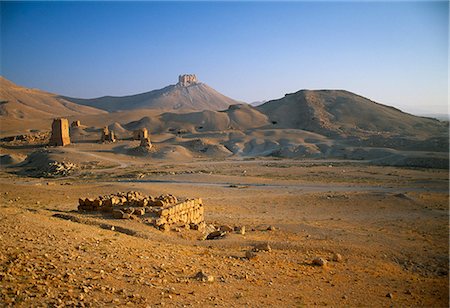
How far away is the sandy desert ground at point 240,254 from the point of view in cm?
589

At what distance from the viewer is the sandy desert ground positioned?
589cm

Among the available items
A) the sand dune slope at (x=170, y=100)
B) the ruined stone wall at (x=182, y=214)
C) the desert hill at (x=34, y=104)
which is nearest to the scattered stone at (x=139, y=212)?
the ruined stone wall at (x=182, y=214)

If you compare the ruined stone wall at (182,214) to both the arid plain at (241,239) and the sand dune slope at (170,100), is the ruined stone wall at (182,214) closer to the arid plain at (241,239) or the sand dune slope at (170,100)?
the arid plain at (241,239)

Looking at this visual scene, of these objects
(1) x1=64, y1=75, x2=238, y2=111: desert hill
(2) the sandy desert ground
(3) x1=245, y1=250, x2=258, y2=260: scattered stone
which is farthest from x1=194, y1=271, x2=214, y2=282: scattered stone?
(1) x1=64, y1=75, x2=238, y2=111: desert hill

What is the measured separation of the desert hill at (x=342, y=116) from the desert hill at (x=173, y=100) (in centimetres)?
7063

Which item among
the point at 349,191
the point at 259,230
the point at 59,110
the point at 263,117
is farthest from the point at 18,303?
the point at 59,110

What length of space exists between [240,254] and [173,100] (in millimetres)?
156318

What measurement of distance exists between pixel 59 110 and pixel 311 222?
12424 cm

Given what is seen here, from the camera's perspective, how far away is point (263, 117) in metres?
74.1

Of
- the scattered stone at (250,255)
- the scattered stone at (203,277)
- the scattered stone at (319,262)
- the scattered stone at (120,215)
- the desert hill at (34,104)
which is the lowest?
the scattered stone at (319,262)

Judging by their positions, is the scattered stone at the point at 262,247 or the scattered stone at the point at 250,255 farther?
the scattered stone at the point at 262,247

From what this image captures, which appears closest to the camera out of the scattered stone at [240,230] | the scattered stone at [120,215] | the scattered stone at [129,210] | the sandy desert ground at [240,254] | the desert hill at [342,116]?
the sandy desert ground at [240,254]

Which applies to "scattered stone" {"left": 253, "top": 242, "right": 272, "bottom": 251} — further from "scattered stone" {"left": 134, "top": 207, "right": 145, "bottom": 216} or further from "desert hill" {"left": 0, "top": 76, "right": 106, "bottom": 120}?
"desert hill" {"left": 0, "top": 76, "right": 106, "bottom": 120}

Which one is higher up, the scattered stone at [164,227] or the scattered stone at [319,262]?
the scattered stone at [164,227]
